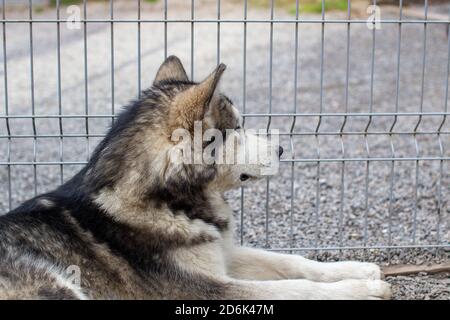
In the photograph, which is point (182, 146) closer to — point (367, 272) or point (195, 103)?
point (195, 103)

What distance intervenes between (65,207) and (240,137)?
103 centimetres

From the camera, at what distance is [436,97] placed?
1109 centimetres

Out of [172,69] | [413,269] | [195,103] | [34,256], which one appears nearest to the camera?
[34,256]

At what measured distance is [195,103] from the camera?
14.3ft

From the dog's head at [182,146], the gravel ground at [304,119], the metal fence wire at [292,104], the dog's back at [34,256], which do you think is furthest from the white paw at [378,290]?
the dog's back at [34,256]

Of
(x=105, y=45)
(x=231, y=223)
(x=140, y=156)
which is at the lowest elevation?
(x=231, y=223)

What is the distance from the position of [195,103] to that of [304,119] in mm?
5962

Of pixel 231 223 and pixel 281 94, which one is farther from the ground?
pixel 281 94

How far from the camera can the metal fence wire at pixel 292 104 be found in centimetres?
566

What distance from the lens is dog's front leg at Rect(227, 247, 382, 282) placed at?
4.87 meters

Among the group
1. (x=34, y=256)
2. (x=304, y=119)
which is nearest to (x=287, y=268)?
(x=34, y=256)

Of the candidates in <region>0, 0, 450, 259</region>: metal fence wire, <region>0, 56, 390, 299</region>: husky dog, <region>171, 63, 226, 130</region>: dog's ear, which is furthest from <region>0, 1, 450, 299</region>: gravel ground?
<region>171, 63, 226, 130</region>: dog's ear
